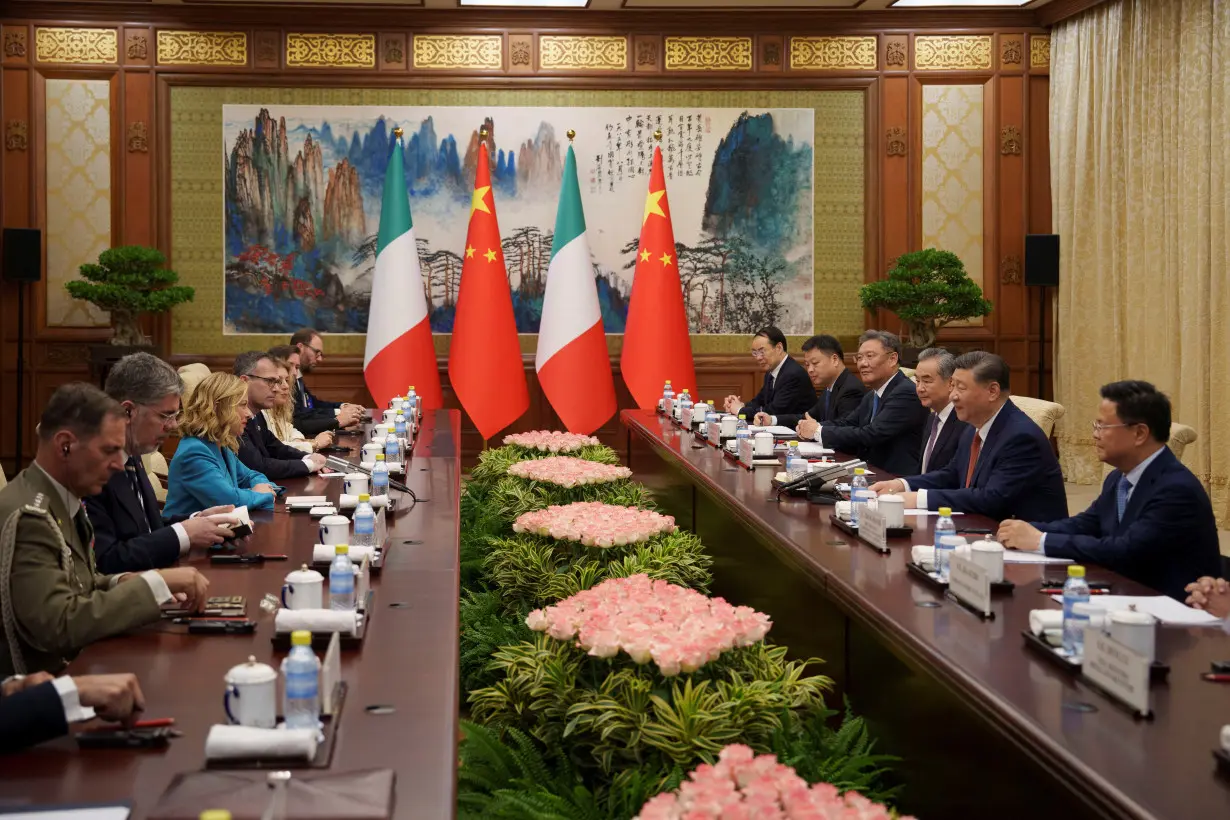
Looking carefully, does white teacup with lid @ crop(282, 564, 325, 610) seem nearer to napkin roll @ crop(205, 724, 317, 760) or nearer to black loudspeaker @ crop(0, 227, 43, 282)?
napkin roll @ crop(205, 724, 317, 760)

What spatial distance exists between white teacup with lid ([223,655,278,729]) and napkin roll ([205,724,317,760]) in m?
0.06

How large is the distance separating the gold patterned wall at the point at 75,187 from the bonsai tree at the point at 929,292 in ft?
18.6

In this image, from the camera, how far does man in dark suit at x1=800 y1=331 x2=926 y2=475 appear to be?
19.9ft

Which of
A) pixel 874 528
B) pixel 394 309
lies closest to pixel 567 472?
pixel 874 528

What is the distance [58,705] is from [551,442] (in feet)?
18.0

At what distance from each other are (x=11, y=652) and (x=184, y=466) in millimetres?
1856

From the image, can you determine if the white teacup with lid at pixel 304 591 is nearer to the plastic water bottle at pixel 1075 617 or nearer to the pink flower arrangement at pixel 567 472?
the plastic water bottle at pixel 1075 617

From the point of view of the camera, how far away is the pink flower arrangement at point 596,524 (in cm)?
445

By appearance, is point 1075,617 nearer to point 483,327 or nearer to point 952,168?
point 483,327

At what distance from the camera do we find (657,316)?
29.8ft

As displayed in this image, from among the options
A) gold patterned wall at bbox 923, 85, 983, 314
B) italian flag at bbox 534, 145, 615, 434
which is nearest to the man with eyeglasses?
italian flag at bbox 534, 145, 615, 434

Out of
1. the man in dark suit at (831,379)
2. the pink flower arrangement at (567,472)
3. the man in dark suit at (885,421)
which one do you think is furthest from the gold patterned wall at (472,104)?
the pink flower arrangement at (567,472)

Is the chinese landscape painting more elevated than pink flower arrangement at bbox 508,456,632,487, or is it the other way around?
the chinese landscape painting

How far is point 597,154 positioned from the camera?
9.42m
